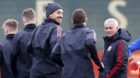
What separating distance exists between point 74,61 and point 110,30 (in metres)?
0.88

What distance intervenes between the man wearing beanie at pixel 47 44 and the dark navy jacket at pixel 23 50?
1.74 feet

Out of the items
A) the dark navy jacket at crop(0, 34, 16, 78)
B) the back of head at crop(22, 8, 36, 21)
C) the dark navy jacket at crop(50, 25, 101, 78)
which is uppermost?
the back of head at crop(22, 8, 36, 21)

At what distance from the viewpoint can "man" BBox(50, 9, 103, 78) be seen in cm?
1048

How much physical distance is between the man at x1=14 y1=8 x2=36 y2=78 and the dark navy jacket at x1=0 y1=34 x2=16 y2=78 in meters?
0.13

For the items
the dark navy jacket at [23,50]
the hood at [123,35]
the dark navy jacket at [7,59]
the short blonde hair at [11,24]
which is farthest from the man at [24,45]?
the hood at [123,35]

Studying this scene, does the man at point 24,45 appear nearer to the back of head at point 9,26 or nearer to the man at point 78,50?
the back of head at point 9,26

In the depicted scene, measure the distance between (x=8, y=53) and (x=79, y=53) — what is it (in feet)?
5.65

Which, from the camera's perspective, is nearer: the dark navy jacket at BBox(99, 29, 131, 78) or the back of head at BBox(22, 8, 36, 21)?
the dark navy jacket at BBox(99, 29, 131, 78)

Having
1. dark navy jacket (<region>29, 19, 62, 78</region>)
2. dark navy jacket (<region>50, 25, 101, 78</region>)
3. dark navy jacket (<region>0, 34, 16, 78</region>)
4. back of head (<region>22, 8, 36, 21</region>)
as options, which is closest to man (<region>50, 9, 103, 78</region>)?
dark navy jacket (<region>50, 25, 101, 78</region>)

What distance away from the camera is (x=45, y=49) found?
11.0m

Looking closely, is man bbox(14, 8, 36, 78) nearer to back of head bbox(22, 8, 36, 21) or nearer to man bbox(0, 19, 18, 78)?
back of head bbox(22, 8, 36, 21)

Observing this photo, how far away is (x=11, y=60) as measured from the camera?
11.9m

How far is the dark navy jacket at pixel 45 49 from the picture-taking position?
430 inches

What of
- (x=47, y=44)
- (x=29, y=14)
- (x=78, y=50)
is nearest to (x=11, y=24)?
(x=29, y=14)
